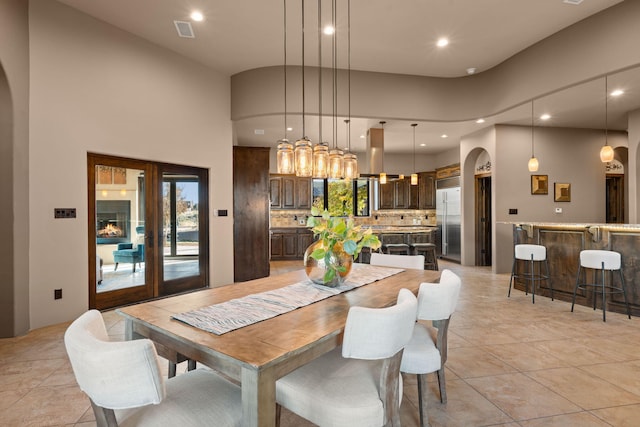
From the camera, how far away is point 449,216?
27.6 feet

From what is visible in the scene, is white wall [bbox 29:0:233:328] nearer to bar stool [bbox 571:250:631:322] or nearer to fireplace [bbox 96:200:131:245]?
fireplace [bbox 96:200:131:245]

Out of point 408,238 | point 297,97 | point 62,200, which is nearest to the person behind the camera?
point 62,200

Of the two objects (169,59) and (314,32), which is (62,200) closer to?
(169,59)

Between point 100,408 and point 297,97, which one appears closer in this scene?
point 100,408

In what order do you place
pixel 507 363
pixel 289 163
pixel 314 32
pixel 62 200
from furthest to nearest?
pixel 314 32 < pixel 62 200 < pixel 507 363 < pixel 289 163

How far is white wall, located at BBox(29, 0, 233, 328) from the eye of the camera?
11.9ft

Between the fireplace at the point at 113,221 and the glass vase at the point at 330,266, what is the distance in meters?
3.34

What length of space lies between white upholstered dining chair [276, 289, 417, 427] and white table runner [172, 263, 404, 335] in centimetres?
32

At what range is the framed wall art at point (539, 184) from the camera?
6.62m

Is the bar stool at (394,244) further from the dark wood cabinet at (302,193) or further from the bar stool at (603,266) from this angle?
the dark wood cabinet at (302,193)

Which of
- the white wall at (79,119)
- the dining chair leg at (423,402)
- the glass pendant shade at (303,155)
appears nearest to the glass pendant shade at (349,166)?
the glass pendant shade at (303,155)

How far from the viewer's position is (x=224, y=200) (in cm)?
564

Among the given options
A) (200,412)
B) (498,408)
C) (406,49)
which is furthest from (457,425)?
(406,49)

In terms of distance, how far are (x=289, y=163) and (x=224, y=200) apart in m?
3.51
